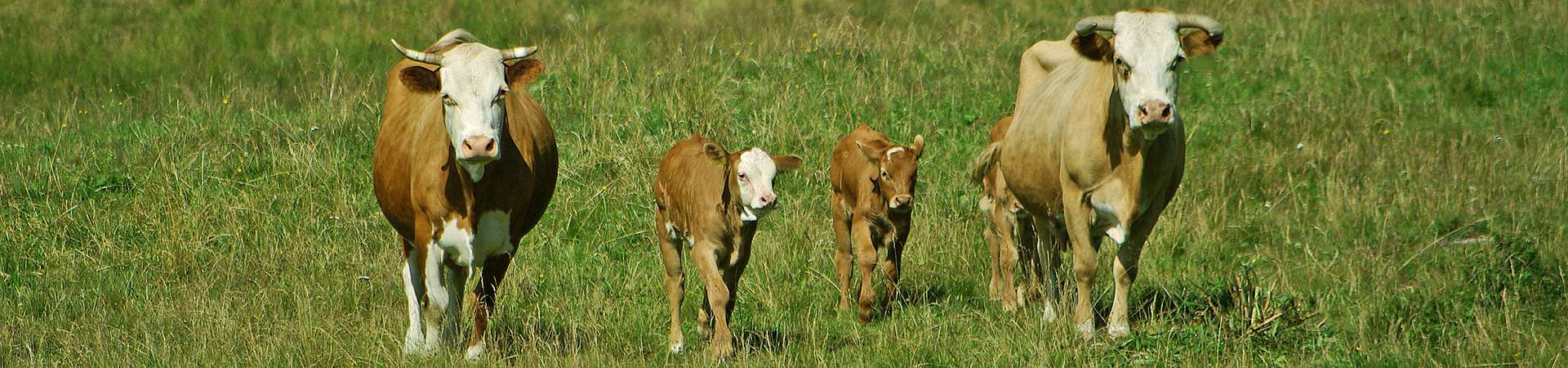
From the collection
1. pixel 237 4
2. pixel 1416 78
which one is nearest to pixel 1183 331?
pixel 1416 78

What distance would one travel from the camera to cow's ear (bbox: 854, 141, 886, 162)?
27.9 ft

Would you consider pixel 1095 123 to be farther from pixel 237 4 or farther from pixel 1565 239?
pixel 237 4

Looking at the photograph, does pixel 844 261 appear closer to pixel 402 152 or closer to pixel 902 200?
pixel 902 200

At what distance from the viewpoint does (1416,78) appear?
1355 cm

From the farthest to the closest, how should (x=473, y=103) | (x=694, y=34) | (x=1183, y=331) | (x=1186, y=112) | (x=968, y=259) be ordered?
(x=694, y=34)
(x=1186, y=112)
(x=968, y=259)
(x=1183, y=331)
(x=473, y=103)

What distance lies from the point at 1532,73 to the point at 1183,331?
322 inches

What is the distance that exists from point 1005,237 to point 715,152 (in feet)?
7.58

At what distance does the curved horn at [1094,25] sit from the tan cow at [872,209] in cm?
137

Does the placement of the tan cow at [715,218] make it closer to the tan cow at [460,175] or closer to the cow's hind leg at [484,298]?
the tan cow at [460,175]

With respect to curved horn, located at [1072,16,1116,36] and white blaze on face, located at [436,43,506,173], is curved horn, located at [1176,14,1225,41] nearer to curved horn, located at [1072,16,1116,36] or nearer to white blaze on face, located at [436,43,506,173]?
curved horn, located at [1072,16,1116,36]

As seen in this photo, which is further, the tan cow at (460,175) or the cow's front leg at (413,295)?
the cow's front leg at (413,295)

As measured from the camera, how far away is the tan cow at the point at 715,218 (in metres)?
7.36

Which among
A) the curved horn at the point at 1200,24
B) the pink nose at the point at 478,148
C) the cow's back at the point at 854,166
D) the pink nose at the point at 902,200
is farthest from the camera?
the cow's back at the point at 854,166

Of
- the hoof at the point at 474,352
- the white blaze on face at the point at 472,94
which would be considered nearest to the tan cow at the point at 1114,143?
the white blaze on face at the point at 472,94
